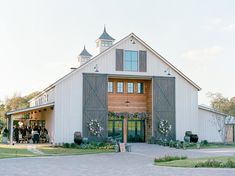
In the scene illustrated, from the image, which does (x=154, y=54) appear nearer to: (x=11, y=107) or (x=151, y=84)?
(x=151, y=84)

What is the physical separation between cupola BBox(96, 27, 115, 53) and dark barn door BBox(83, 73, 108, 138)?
32.9 ft

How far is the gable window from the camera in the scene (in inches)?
1198

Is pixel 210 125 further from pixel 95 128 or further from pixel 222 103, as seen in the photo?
pixel 222 103

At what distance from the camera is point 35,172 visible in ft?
44.3

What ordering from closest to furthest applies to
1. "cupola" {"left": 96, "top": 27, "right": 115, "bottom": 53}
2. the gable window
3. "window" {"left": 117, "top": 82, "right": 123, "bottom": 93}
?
the gable window, "window" {"left": 117, "top": 82, "right": 123, "bottom": 93}, "cupola" {"left": 96, "top": 27, "right": 115, "bottom": 53}

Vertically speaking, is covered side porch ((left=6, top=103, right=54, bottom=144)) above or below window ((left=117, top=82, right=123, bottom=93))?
below

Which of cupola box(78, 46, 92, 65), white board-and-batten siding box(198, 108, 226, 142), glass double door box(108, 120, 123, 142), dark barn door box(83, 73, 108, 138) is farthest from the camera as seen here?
cupola box(78, 46, 92, 65)

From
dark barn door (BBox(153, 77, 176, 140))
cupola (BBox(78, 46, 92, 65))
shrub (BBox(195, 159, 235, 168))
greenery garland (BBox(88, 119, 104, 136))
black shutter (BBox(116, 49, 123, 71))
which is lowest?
shrub (BBox(195, 159, 235, 168))

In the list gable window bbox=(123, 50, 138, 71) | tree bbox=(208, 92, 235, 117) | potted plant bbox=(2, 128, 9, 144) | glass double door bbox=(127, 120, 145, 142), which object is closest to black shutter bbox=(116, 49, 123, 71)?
gable window bbox=(123, 50, 138, 71)

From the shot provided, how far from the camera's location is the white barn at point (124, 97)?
28688mm

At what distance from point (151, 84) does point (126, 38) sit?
4192 mm

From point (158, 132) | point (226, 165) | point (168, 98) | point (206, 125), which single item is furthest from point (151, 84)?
point (226, 165)

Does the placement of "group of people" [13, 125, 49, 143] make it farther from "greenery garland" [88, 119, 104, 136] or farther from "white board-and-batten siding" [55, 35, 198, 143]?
"greenery garland" [88, 119, 104, 136]

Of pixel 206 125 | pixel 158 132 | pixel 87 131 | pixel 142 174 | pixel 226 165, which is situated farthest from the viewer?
pixel 206 125
